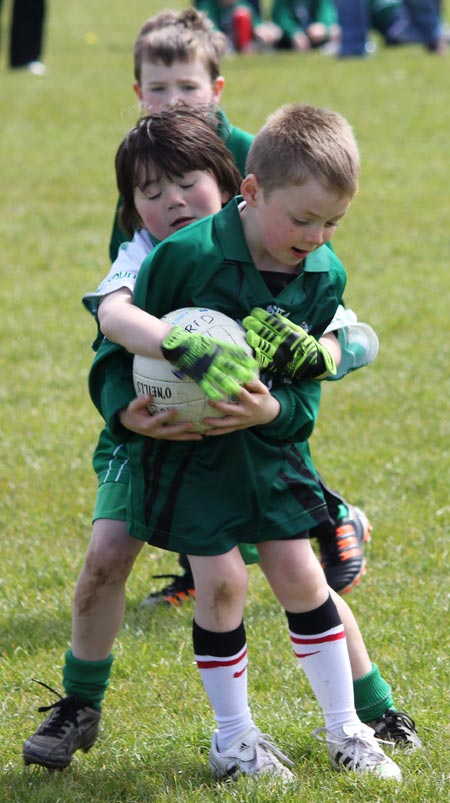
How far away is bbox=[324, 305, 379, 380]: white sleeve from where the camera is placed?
3.54 meters

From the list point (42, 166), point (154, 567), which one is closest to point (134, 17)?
point (42, 166)

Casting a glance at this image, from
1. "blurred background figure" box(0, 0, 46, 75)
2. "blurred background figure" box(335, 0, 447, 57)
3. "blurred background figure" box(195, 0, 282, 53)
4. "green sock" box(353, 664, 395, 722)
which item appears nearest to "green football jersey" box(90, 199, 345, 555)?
"green sock" box(353, 664, 395, 722)

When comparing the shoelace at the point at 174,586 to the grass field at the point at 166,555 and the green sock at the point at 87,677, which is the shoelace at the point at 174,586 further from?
the green sock at the point at 87,677

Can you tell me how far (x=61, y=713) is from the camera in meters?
3.67

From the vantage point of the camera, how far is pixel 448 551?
4.98 meters

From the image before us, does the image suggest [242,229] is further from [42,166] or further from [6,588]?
[42,166]

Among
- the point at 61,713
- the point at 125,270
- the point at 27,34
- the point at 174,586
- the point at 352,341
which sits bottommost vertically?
the point at 27,34

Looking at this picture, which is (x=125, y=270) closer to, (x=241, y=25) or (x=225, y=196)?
(x=225, y=196)

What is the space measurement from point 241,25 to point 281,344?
51.2 ft

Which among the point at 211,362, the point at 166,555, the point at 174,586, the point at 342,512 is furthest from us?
the point at 166,555

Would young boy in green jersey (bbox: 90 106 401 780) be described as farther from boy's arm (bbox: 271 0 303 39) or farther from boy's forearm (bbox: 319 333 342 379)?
boy's arm (bbox: 271 0 303 39)

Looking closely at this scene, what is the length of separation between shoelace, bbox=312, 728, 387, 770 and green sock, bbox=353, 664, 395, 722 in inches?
8.1

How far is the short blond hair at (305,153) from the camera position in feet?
10.2

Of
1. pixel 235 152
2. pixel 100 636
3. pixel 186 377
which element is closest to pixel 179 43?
pixel 235 152
